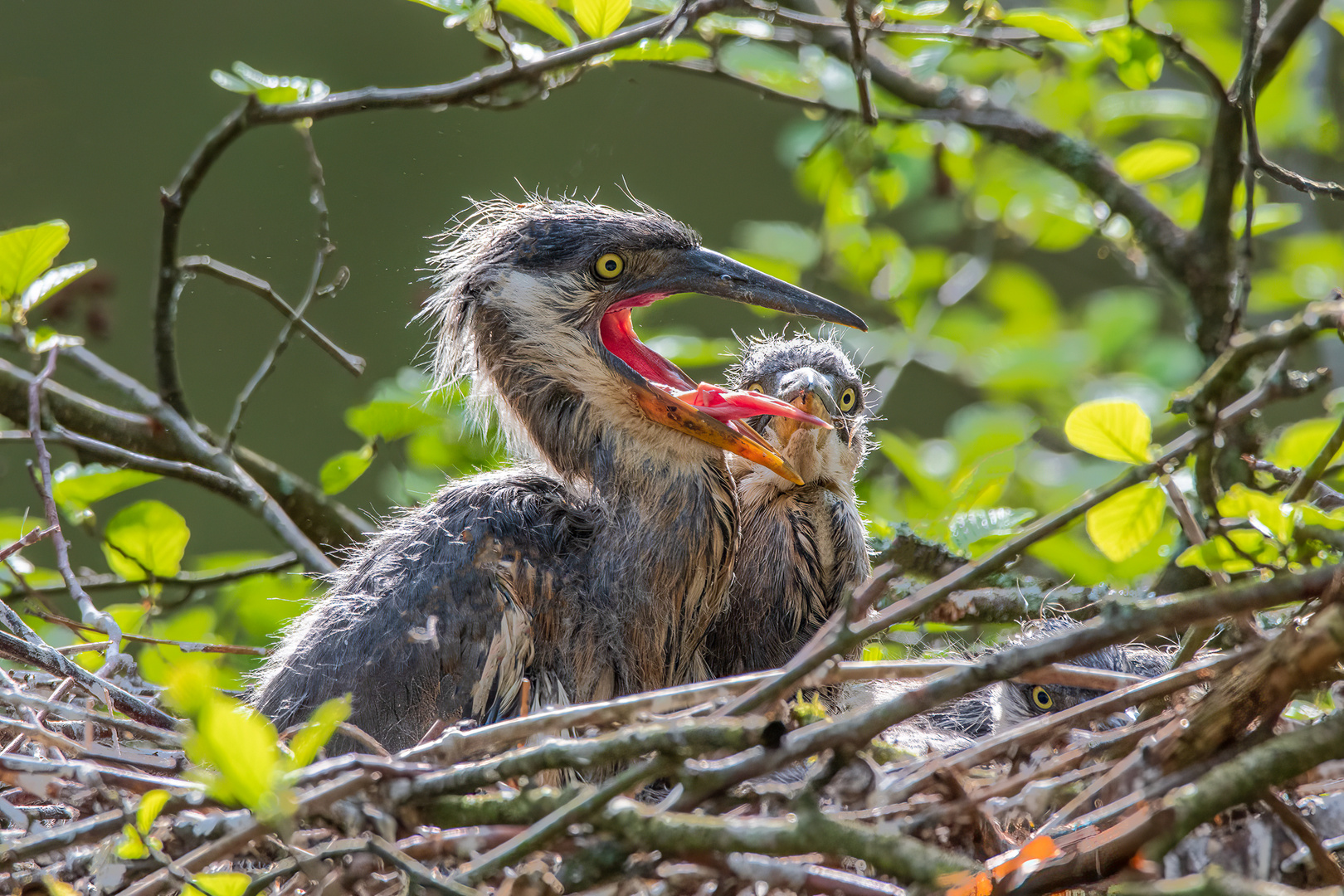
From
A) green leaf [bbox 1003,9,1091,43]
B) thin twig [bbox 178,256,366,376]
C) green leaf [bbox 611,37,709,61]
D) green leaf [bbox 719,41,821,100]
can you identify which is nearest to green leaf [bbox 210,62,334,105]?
thin twig [bbox 178,256,366,376]

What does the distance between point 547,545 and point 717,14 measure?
126 cm

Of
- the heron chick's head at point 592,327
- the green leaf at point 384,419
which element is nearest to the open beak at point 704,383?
the heron chick's head at point 592,327

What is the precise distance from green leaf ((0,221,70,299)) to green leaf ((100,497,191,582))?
0.47m

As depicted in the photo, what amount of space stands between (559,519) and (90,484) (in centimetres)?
94

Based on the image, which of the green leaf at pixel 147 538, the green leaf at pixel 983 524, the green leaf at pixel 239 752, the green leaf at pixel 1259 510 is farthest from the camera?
the green leaf at pixel 147 538

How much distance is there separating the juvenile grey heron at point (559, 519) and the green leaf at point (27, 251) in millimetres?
643

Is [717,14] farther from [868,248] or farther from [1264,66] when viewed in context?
[1264,66]

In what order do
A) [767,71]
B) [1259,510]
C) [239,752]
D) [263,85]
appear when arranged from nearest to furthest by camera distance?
[239,752], [1259,510], [263,85], [767,71]

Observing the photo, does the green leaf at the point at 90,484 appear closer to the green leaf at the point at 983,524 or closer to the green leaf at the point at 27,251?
the green leaf at the point at 27,251

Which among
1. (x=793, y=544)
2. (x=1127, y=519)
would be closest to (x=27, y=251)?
(x=793, y=544)

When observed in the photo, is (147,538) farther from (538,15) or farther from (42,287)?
(538,15)

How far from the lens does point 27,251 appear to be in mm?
1903

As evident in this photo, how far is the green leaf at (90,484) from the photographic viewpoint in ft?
7.22

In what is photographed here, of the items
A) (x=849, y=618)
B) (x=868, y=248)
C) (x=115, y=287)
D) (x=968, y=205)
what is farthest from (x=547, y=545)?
(x=115, y=287)
